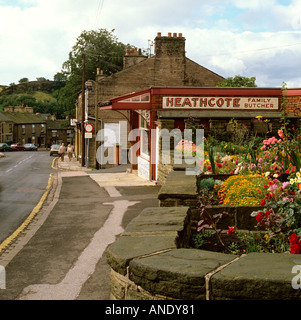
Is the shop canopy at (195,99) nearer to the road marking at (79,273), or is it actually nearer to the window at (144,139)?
the window at (144,139)

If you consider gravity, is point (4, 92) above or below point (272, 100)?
above

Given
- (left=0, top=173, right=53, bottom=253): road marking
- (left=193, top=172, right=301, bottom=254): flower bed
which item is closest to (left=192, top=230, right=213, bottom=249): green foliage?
(left=193, top=172, right=301, bottom=254): flower bed

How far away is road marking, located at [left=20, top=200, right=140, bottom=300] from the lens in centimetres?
544

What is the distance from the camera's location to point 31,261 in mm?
7117

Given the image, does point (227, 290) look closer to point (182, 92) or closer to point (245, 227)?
point (245, 227)

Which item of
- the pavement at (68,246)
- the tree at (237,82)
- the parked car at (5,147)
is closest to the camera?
the pavement at (68,246)

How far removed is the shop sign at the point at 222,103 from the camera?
19703mm

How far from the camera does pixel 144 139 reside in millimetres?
21562

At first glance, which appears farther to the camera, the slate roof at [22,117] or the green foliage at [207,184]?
the slate roof at [22,117]

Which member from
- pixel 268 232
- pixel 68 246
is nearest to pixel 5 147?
pixel 68 246

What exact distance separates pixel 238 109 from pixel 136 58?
24.3 m

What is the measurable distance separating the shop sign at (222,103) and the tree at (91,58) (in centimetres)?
3890

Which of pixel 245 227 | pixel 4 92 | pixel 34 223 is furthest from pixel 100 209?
pixel 4 92

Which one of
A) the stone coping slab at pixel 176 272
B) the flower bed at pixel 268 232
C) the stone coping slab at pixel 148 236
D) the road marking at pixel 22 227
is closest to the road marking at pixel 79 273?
the stone coping slab at pixel 148 236
